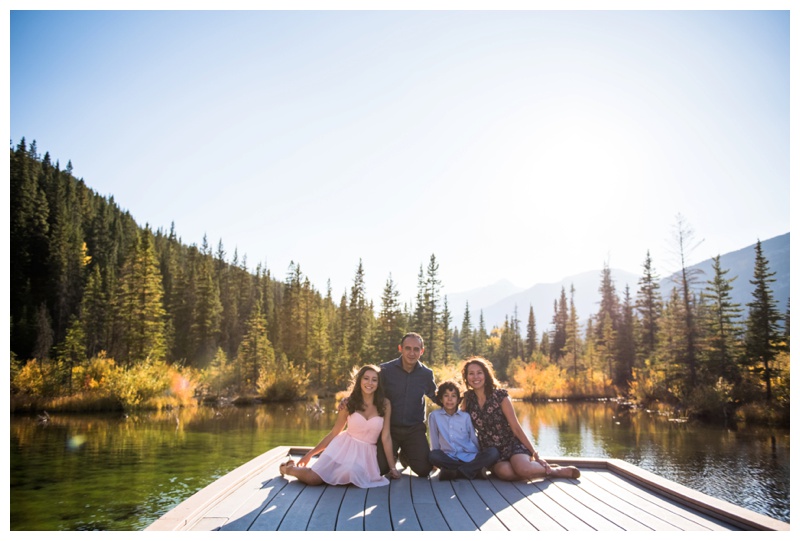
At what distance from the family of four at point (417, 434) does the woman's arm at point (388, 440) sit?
0.01 m

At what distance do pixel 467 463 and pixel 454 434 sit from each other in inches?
16.7

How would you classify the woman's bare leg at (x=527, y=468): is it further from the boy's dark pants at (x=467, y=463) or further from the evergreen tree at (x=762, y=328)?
the evergreen tree at (x=762, y=328)

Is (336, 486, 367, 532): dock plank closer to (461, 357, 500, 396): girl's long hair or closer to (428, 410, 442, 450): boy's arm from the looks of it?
(428, 410, 442, 450): boy's arm

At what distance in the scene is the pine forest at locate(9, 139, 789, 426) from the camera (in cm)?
2628

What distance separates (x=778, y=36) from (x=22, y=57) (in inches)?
357

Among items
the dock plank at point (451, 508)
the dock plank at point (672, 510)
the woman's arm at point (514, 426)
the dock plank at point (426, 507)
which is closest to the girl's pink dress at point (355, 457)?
the dock plank at point (426, 507)

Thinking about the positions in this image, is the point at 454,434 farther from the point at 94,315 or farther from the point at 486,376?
the point at 94,315

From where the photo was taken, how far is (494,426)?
6191 mm

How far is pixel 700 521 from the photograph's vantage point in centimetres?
430

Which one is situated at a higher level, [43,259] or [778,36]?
[43,259]

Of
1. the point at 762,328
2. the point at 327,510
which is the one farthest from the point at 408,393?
the point at 762,328

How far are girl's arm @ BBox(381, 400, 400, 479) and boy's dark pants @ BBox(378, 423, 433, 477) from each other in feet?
0.34
